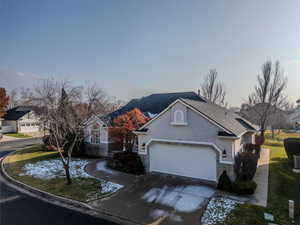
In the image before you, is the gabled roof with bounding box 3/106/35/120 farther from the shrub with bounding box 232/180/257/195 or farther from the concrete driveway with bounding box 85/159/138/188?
the shrub with bounding box 232/180/257/195

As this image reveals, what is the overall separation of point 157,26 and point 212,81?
24029mm

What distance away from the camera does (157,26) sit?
1408 cm

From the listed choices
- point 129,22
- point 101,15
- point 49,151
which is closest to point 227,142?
point 129,22

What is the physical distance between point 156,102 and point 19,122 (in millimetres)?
34307

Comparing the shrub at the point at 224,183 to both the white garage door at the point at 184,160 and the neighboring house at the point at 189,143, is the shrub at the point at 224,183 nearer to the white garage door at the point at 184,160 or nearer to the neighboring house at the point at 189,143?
the neighboring house at the point at 189,143

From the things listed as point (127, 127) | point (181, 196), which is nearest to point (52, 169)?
point (127, 127)

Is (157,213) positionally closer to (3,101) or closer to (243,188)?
(243,188)

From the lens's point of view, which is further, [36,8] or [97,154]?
[97,154]

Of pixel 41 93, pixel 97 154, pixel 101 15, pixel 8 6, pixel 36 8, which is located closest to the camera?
pixel 8 6

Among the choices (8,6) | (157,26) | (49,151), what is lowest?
(49,151)

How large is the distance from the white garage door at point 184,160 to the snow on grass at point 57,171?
326 centimetres

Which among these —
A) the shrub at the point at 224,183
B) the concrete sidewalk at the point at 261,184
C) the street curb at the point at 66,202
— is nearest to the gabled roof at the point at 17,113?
the street curb at the point at 66,202

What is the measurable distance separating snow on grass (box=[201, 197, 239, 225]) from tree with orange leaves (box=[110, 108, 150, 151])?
825 centimetres

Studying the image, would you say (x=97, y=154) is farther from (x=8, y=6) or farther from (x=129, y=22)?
(x=8, y=6)
